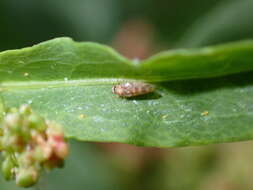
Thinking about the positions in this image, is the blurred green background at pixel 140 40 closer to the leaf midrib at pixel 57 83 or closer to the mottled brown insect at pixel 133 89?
the leaf midrib at pixel 57 83

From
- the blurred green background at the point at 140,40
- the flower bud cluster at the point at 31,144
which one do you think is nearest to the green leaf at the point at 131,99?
the flower bud cluster at the point at 31,144

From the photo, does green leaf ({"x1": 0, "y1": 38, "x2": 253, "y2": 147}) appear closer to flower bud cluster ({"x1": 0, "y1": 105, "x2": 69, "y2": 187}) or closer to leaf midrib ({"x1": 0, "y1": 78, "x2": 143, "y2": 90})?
leaf midrib ({"x1": 0, "y1": 78, "x2": 143, "y2": 90})

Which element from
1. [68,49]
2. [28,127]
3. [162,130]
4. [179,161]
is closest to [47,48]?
[68,49]

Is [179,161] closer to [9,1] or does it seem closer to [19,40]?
[19,40]

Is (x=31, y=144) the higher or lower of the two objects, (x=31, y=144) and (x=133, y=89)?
the lower

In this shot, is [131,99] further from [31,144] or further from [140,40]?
[140,40]

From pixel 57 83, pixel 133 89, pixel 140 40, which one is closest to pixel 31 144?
pixel 57 83

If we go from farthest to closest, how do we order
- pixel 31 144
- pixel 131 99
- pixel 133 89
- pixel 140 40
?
pixel 140 40, pixel 131 99, pixel 133 89, pixel 31 144
